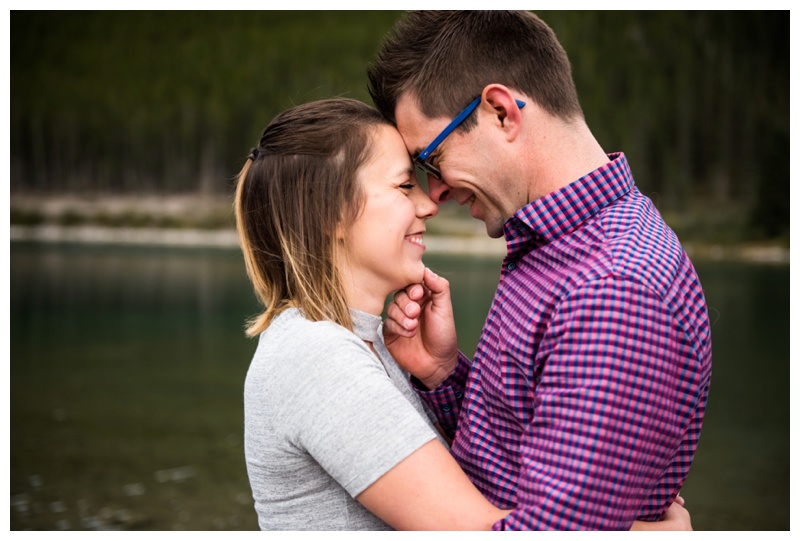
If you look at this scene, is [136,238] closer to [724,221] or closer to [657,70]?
[724,221]

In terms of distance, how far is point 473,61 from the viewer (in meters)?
2.37

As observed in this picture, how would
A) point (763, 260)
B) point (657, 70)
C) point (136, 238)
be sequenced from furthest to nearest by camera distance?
point (657, 70), point (136, 238), point (763, 260)

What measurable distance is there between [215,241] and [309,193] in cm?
6450

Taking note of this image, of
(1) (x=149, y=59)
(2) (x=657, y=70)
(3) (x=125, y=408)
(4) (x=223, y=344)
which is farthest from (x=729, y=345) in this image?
(1) (x=149, y=59)

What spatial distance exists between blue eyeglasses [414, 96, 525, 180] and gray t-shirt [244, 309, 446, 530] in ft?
2.00

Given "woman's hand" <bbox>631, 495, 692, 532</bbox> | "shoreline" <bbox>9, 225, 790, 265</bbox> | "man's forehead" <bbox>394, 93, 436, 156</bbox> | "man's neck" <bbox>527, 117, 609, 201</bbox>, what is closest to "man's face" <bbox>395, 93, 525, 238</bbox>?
"man's forehead" <bbox>394, 93, 436, 156</bbox>

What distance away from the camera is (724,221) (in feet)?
210

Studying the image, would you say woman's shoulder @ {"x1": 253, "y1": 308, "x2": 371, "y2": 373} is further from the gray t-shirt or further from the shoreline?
the shoreline

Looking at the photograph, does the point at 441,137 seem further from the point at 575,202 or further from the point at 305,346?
the point at 305,346

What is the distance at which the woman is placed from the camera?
1.90m

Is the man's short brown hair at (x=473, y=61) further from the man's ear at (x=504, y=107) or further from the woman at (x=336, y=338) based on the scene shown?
the woman at (x=336, y=338)

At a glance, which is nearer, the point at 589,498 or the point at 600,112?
the point at 589,498

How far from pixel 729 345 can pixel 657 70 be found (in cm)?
8053

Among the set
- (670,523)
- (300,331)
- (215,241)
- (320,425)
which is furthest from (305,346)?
(215,241)
